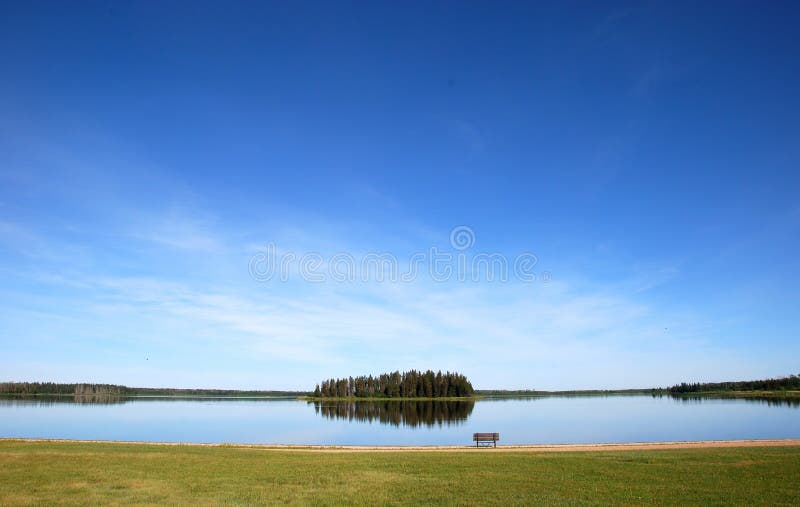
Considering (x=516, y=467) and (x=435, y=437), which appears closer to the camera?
(x=516, y=467)

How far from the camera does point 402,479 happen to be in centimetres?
1930

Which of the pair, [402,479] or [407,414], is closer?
[402,479]

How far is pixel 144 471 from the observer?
2050cm

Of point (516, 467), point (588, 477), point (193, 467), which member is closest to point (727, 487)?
point (588, 477)

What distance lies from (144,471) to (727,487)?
21.0 metres

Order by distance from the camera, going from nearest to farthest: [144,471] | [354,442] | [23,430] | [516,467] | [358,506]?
[358,506], [144,471], [516,467], [354,442], [23,430]

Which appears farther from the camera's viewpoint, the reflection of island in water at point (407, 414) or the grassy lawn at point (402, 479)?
the reflection of island in water at point (407, 414)

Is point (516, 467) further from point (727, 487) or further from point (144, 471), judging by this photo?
point (144, 471)

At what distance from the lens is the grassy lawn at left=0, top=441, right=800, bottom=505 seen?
15.7 metres

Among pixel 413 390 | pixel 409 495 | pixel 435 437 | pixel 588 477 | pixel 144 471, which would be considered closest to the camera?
pixel 409 495

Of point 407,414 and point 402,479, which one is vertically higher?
point 402,479

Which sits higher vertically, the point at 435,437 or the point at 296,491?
the point at 296,491

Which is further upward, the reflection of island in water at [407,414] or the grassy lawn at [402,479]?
the grassy lawn at [402,479]

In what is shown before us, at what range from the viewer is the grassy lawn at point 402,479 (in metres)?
15.7
